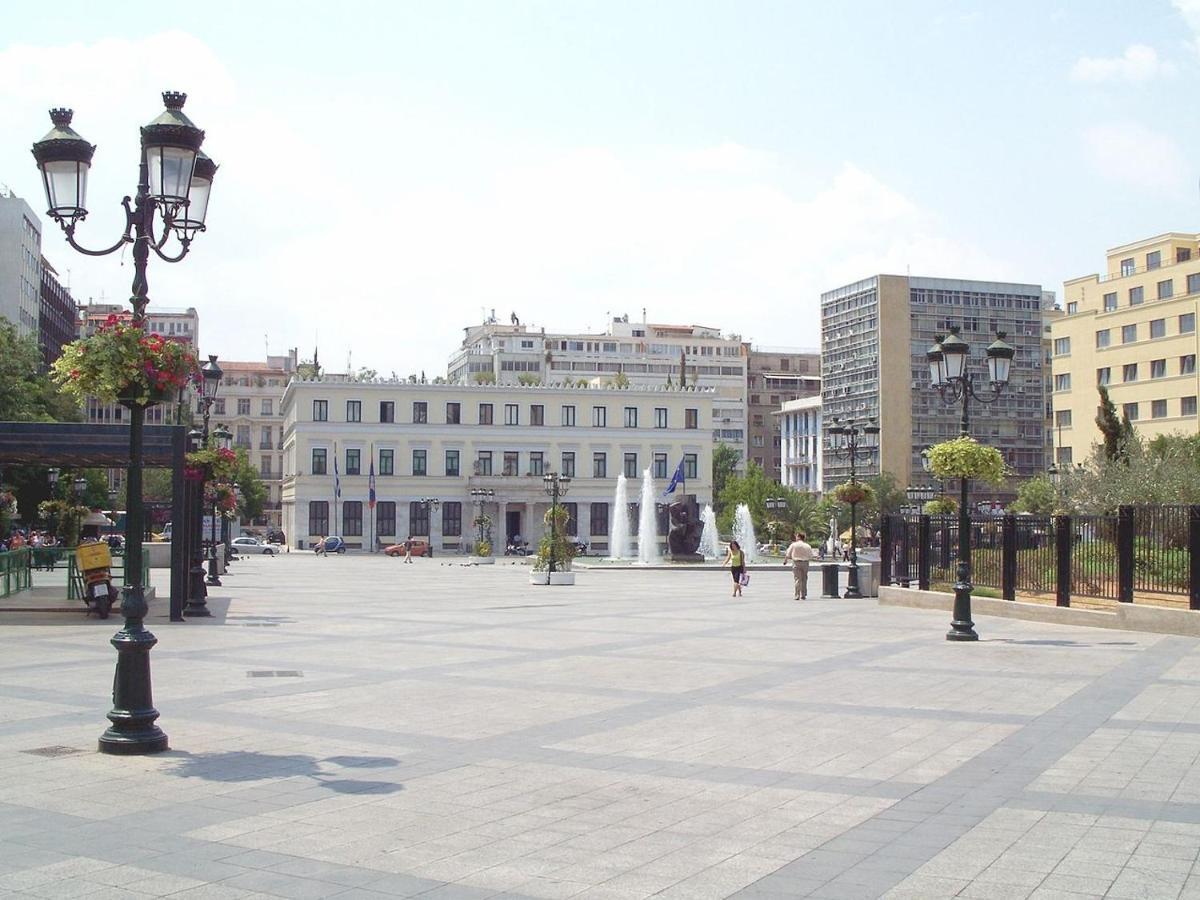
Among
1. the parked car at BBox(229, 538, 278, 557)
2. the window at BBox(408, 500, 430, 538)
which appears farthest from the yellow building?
the parked car at BBox(229, 538, 278, 557)

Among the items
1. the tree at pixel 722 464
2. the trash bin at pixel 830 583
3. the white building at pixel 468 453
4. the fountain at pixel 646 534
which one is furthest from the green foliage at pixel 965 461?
the tree at pixel 722 464

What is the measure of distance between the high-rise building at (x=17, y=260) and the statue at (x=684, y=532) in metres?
48.3

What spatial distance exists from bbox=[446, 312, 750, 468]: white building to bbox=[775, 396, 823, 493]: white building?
6.44m

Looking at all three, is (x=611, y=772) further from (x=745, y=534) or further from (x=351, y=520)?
(x=351, y=520)

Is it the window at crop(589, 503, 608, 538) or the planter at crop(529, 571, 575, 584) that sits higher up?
the window at crop(589, 503, 608, 538)

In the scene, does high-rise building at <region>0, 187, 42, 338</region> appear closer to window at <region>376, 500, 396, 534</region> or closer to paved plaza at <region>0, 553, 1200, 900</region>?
window at <region>376, 500, 396, 534</region>

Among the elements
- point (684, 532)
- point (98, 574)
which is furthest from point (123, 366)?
point (684, 532)

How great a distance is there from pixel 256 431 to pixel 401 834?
382 feet

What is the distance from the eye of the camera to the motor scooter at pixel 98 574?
21922 mm

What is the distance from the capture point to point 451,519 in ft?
272

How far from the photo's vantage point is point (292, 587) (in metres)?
36.2

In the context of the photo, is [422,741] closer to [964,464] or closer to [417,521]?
[964,464]

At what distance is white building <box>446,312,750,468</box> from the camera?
12838 centimetres

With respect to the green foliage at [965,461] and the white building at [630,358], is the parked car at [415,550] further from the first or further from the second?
the green foliage at [965,461]
